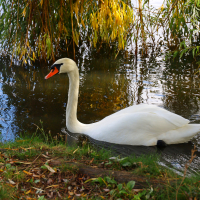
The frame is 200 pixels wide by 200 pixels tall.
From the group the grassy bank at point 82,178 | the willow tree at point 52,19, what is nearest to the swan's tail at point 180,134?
the grassy bank at point 82,178

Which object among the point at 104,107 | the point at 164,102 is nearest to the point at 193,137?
the point at 164,102

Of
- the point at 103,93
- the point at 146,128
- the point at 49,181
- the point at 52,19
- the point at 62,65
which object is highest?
the point at 52,19

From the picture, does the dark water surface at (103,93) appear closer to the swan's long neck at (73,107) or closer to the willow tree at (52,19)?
the swan's long neck at (73,107)

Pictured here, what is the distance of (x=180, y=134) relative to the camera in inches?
179

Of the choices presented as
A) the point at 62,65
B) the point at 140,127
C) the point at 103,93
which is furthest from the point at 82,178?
the point at 103,93

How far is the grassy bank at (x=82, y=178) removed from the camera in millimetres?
2609

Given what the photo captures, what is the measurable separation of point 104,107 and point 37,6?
3241 mm

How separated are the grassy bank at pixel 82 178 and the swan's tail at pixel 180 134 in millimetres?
1306

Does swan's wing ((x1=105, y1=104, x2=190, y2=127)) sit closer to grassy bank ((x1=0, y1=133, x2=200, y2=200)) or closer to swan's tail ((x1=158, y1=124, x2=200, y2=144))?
swan's tail ((x1=158, y1=124, x2=200, y2=144))

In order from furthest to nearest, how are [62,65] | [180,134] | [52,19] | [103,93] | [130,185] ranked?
[52,19], [103,93], [62,65], [180,134], [130,185]

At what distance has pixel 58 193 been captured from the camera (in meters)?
2.67

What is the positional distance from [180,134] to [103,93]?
2.82 metres

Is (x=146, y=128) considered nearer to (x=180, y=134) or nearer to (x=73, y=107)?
(x=180, y=134)

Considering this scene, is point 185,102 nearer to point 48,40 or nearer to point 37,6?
point 48,40
